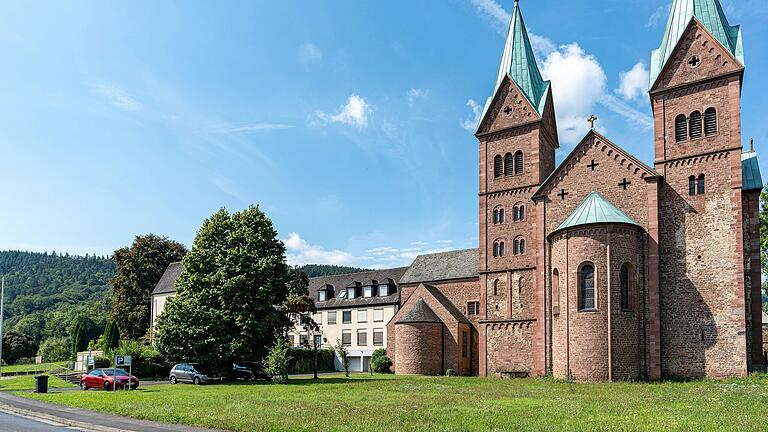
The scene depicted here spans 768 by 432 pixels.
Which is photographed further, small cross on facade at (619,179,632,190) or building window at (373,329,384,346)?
building window at (373,329,384,346)

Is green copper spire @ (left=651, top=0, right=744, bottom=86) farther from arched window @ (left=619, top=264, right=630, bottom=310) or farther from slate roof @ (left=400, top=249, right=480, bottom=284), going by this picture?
slate roof @ (left=400, top=249, right=480, bottom=284)

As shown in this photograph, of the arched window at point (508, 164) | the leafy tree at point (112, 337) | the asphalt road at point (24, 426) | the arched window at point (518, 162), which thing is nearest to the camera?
the asphalt road at point (24, 426)

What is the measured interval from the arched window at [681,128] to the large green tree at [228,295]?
1068 inches

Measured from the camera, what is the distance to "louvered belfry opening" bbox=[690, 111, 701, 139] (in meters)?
40.8

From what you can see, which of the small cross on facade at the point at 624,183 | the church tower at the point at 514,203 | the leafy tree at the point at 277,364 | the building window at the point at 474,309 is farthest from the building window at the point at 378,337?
the small cross on facade at the point at 624,183

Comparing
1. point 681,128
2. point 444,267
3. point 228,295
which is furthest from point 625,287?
point 228,295

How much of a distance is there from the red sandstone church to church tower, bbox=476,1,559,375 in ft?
0.47

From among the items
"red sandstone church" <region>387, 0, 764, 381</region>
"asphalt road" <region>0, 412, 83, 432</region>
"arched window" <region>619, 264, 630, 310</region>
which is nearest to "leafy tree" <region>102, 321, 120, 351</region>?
"red sandstone church" <region>387, 0, 764, 381</region>

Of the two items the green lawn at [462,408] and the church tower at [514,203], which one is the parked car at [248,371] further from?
the church tower at [514,203]

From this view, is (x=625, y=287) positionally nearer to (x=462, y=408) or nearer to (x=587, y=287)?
(x=587, y=287)

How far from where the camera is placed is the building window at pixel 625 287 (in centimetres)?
3988

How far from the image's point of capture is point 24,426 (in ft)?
65.3

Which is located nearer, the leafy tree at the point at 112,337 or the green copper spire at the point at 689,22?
the green copper spire at the point at 689,22

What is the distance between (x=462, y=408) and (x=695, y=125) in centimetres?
2811
